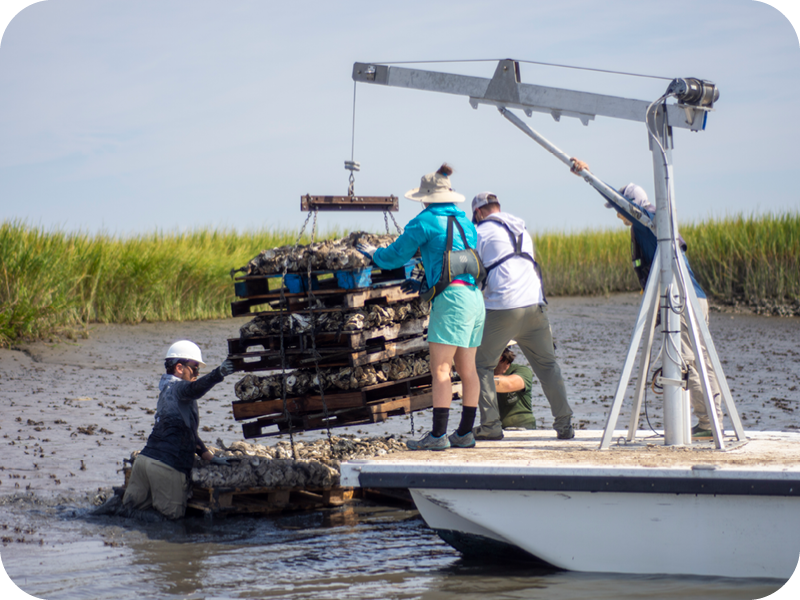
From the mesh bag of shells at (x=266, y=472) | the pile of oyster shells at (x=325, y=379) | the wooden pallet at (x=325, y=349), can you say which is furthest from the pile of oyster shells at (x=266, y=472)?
the wooden pallet at (x=325, y=349)

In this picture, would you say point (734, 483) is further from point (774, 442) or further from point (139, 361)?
point (139, 361)

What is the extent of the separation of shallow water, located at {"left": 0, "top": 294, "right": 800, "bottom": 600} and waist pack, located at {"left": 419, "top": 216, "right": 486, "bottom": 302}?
1.82 m

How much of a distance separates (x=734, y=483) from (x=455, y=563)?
7.00 feet

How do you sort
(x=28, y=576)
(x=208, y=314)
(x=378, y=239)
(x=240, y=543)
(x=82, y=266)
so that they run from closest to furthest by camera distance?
(x=28, y=576), (x=240, y=543), (x=378, y=239), (x=82, y=266), (x=208, y=314)

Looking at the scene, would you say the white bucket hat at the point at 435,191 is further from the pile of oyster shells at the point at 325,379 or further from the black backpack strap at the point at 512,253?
the pile of oyster shells at the point at 325,379

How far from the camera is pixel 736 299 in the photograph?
2373 cm

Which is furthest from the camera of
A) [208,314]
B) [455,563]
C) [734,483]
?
[208,314]

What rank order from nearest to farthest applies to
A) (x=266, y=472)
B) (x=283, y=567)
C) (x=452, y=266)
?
(x=283, y=567) < (x=452, y=266) < (x=266, y=472)

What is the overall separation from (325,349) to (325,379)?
0.43 metres

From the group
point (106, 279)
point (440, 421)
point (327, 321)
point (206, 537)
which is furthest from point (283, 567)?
point (106, 279)

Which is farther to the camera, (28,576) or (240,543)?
(240,543)

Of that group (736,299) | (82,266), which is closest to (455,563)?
(82,266)

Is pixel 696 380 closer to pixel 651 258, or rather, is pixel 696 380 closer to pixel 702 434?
pixel 702 434

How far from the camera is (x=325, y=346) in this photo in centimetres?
725
